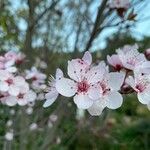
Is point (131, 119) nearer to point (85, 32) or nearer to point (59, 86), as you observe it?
point (85, 32)

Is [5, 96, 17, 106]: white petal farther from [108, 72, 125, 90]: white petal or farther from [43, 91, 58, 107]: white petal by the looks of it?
[108, 72, 125, 90]: white petal

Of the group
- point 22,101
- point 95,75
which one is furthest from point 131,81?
point 22,101

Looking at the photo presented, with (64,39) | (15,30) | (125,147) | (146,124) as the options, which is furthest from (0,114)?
(146,124)

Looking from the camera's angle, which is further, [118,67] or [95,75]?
[118,67]

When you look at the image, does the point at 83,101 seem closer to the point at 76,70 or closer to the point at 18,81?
the point at 76,70

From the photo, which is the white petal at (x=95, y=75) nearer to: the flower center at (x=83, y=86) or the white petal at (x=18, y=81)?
the flower center at (x=83, y=86)

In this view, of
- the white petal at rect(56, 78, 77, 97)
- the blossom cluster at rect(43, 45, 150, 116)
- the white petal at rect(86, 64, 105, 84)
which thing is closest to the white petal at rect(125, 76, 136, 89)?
the blossom cluster at rect(43, 45, 150, 116)

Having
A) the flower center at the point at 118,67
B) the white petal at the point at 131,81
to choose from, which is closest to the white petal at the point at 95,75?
the white petal at the point at 131,81
